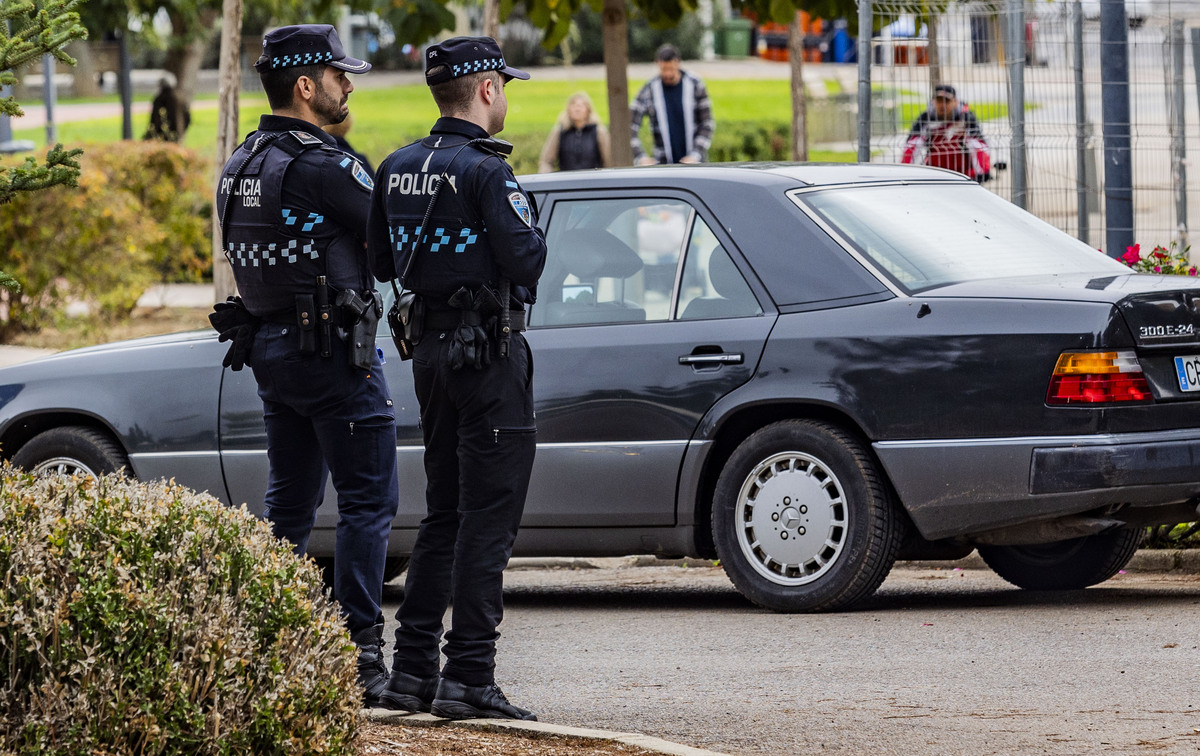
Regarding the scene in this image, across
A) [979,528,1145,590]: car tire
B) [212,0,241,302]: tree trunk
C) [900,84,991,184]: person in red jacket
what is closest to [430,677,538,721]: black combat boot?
[979,528,1145,590]: car tire

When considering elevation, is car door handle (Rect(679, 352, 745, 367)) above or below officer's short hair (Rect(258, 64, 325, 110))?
below

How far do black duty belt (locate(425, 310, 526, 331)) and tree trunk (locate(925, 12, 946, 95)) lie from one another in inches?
226

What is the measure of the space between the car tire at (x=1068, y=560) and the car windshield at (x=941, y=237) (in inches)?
41.6

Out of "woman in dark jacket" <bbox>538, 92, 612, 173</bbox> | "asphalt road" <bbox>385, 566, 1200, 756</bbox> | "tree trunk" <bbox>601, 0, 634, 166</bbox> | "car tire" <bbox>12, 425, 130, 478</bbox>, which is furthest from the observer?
"woman in dark jacket" <bbox>538, 92, 612, 173</bbox>

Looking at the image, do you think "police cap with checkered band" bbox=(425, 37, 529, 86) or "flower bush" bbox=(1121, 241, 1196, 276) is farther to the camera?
"flower bush" bbox=(1121, 241, 1196, 276)

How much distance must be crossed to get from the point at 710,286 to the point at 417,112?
45.2 meters

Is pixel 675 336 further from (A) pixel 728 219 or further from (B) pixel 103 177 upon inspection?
(B) pixel 103 177

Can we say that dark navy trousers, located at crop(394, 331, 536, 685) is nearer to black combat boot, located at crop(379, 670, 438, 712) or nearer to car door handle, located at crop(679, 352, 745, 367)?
black combat boot, located at crop(379, 670, 438, 712)

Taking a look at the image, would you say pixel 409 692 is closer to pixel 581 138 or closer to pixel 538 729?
pixel 538 729

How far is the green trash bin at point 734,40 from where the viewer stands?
65.7m

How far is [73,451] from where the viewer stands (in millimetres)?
7184

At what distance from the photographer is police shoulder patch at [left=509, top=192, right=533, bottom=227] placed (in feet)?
15.0

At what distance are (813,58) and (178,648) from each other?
5984cm

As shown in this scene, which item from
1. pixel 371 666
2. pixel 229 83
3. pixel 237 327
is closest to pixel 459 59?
pixel 237 327
